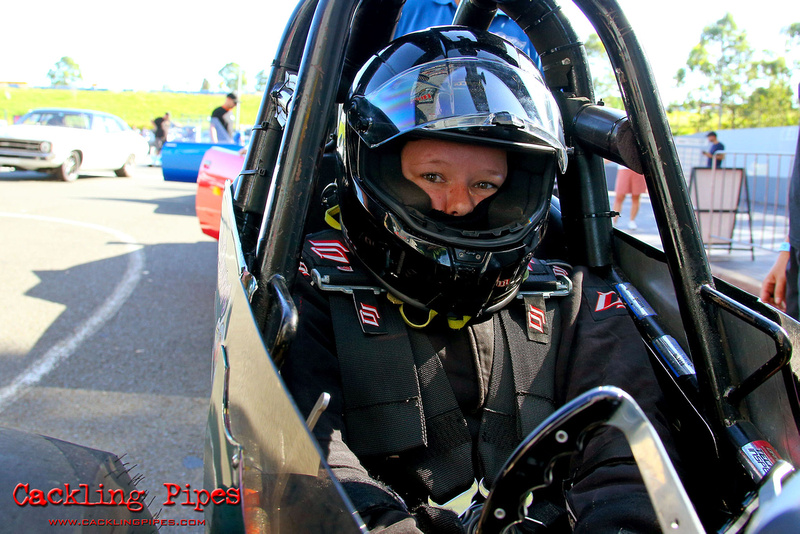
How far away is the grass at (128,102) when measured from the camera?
165 ft

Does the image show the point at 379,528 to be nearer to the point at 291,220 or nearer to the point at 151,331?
the point at 291,220

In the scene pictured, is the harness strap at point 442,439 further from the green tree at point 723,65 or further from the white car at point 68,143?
the green tree at point 723,65

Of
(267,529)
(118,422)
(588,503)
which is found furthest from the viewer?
(118,422)

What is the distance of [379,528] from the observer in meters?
0.93

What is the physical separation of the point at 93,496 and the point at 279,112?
0.98 metres

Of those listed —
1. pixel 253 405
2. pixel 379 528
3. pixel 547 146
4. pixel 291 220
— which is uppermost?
pixel 547 146

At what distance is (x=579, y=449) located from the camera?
0.71 m

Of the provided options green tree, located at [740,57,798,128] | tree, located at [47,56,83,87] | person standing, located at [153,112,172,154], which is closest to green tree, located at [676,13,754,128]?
green tree, located at [740,57,798,128]

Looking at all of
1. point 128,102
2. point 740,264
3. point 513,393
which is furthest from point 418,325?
point 128,102

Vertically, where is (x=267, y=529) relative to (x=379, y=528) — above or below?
above

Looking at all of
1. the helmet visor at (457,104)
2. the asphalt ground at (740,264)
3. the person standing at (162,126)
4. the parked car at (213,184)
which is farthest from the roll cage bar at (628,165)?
the person standing at (162,126)

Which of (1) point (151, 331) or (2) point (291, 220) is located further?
(1) point (151, 331)

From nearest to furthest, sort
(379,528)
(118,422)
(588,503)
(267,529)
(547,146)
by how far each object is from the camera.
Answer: (267,529), (379,528), (588,503), (547,146), (118,422)

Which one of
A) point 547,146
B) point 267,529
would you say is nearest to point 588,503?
point 267,529
